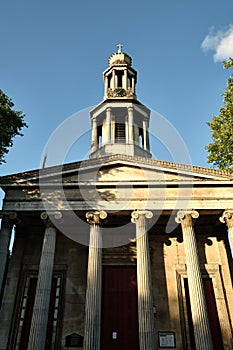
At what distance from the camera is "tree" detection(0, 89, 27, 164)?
724 inches

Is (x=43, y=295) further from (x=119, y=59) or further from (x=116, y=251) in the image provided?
(x=119, y=59)

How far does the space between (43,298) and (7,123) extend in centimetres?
1034

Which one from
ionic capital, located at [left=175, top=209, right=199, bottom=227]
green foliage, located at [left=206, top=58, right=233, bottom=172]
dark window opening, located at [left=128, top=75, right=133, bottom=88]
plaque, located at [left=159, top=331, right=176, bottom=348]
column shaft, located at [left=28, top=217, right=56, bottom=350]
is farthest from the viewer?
dark window opening, located at [left=128, top=75, right=133, bottom=88]

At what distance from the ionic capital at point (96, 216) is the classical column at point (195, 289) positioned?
4.23 meters

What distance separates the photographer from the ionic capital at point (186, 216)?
1723cm

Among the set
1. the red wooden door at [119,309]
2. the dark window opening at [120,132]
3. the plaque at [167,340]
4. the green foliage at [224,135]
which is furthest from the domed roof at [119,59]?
the plaque at [167,340]

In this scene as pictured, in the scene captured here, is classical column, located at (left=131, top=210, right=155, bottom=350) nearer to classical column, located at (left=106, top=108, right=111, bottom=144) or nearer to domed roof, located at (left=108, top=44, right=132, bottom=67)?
classical column, located at (left=106, top=108, right=111, bottom=144)

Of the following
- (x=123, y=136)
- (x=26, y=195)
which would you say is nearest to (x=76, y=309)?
(x=26, y=195)

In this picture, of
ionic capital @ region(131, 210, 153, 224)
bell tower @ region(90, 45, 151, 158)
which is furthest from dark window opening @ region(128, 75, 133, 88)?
ionic capital @ region(131, 210, 153, 224)

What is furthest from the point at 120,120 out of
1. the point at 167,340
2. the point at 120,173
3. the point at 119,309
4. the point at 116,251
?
the point at 167,340

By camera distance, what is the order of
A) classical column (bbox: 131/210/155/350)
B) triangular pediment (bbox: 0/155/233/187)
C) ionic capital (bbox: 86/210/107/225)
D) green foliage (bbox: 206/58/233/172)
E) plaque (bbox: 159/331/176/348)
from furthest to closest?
green foliage (bbox: 206/58/233/172), triangular pediment (bbox: 0/155/233/187), ionic capital (bbox: 86/210/107/225), plaque (bbox: 159/331/176/348), classical column (bbox: 131/210/155/350)

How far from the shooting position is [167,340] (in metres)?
16.8

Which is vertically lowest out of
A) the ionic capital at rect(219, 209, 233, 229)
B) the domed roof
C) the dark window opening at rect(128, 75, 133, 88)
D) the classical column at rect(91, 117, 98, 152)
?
the ionic capital at rect(219, 209, 233, 229)

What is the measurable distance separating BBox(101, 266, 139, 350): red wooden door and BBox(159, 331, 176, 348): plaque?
1319 millimetres
